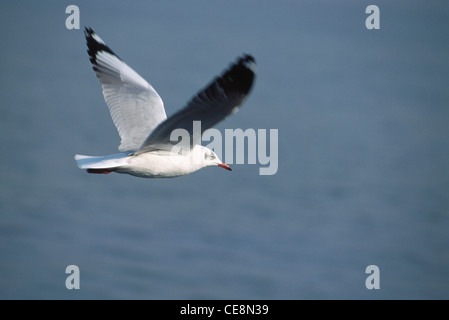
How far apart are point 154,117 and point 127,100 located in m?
0.36

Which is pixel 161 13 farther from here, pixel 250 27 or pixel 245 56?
pixel 245 56

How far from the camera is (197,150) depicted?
688cm

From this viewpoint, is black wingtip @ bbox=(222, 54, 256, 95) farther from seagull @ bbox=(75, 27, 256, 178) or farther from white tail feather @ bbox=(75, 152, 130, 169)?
white tail feather @ bbox=(75, 152, 130, 169)

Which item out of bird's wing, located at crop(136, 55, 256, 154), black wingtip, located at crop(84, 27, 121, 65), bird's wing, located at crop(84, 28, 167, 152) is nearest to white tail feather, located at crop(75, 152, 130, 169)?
bird's wing, located at crop(84, 28, 167, 152)

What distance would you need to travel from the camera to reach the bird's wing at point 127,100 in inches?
292

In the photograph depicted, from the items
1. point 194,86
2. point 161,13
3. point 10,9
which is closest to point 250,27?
point 161,13

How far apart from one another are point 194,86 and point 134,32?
9.44 meters

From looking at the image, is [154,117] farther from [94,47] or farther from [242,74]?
[242,74]

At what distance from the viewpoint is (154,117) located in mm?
7496

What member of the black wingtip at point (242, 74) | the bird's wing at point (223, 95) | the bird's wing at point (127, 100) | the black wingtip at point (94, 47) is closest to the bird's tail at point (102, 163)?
the bird's wing at point (127, 100)

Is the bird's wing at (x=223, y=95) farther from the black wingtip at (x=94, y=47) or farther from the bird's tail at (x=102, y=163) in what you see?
the black wingtip at (x=94, y=47)

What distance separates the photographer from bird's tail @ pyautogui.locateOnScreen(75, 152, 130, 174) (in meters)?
6.40

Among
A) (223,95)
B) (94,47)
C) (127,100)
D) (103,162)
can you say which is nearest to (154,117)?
(127,100)
